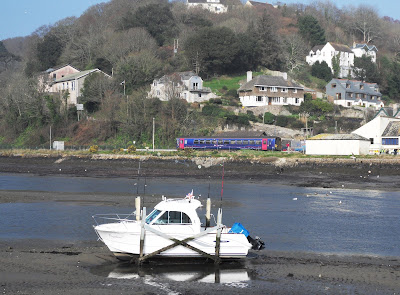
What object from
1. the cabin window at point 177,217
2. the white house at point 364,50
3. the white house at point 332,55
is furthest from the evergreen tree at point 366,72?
the cabin window at point 177,217

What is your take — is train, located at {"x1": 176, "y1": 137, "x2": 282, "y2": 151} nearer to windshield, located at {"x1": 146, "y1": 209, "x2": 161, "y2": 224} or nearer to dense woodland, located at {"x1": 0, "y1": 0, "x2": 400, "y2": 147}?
dense woodland, located at {"x1": 0, "y1": 0, "x2": 400, "y2": 147}

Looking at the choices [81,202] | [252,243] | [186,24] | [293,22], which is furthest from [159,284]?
[293,22]

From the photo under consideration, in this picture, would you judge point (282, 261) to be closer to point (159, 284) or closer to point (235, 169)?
point (159, 284)

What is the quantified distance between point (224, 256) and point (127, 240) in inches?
138

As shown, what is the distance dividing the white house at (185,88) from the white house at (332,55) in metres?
34.3

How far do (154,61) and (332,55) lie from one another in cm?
4037

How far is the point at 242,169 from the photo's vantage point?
179 ft

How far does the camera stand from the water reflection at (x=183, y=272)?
18.1 metres

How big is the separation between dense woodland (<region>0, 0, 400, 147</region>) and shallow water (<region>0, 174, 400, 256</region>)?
30.8m

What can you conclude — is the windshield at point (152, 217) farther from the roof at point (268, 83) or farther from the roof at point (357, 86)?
the roof at point (357, 86)

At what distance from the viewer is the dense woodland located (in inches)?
2958

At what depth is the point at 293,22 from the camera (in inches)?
A: 5079

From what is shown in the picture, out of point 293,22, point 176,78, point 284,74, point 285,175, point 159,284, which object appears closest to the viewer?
point 159,284

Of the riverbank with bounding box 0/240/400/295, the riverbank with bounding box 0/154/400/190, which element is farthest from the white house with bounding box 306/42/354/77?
the riverbank with bounding box 0/240/400/295
